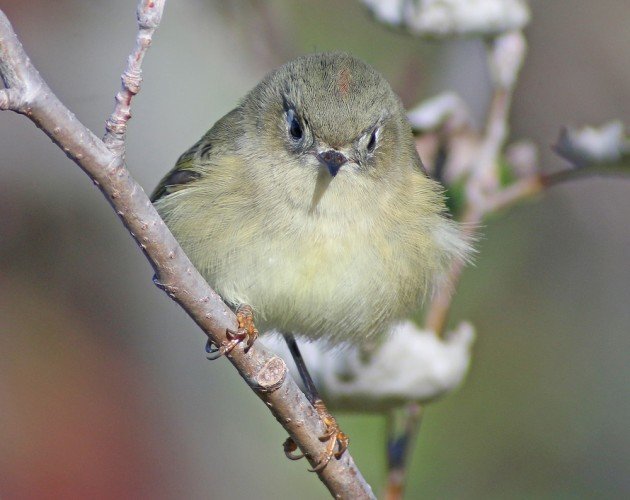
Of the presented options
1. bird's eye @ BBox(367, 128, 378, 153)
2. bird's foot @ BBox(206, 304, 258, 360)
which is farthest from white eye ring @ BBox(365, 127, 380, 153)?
bird's foot @ BBox(206, 304, 258, 360)

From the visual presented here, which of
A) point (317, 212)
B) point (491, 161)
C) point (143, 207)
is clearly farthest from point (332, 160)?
point (143, 207)

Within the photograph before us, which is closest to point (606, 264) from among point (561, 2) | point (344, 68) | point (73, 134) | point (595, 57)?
point (595, 57)

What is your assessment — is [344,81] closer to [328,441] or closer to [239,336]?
[239,336]

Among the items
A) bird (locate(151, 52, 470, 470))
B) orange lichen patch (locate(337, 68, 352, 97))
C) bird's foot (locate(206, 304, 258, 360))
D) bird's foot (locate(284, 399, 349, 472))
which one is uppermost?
orange lichen patch (locate(337, 68, 352, 97))

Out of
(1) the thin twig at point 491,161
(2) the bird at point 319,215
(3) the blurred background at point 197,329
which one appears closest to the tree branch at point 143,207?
(2) the bird at point 319,215

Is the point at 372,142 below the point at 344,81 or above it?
below

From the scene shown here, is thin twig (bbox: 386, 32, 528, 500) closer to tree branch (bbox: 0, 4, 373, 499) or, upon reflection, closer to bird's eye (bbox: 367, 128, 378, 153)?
bird's eye (bbox: 367, 128, 378, 153)
